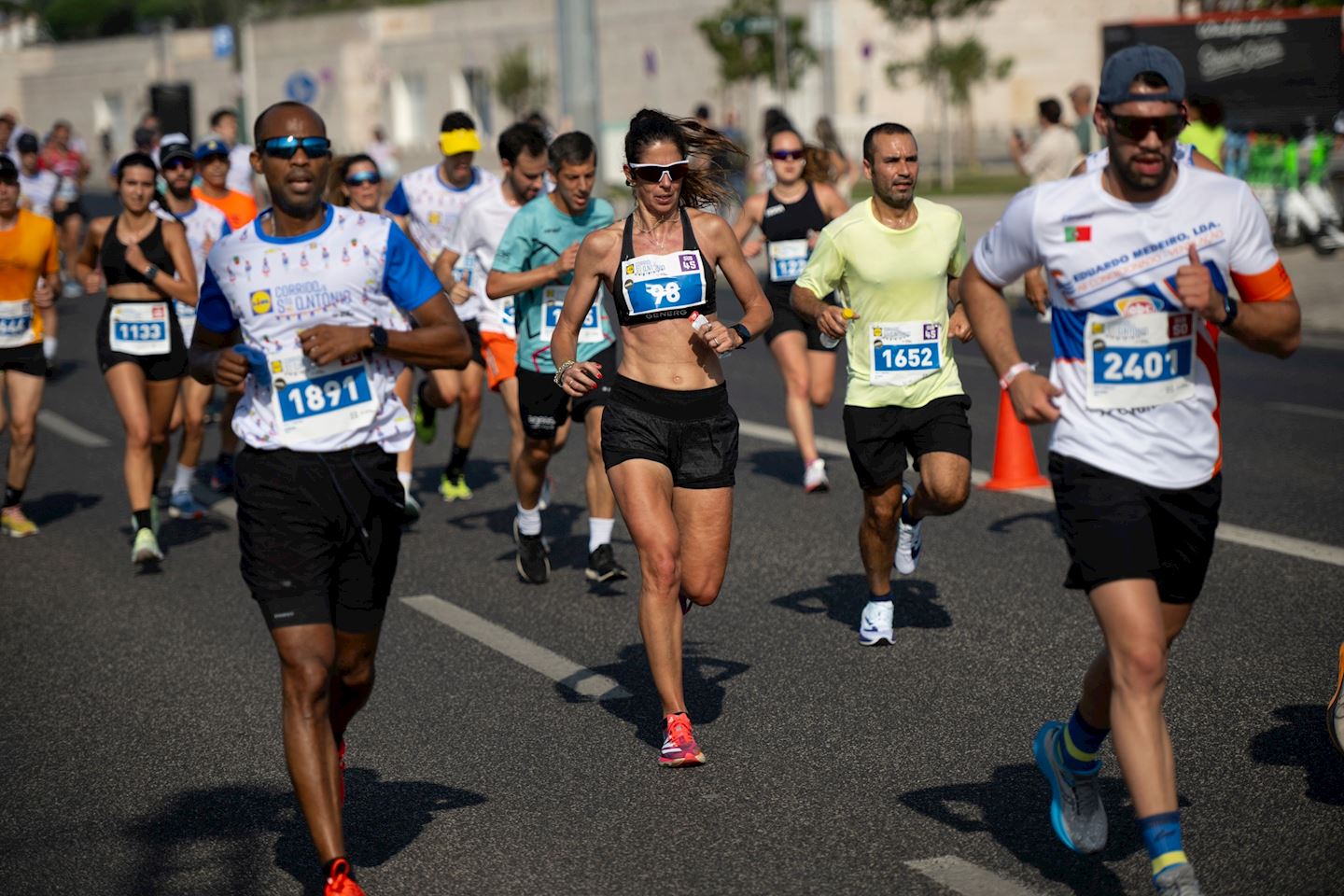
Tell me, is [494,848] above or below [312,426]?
below

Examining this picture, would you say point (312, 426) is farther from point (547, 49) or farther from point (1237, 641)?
point (547, 49)

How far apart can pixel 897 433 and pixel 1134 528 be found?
2.92 m

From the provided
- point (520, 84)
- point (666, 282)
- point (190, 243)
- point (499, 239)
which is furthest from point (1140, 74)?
point (520, 84)

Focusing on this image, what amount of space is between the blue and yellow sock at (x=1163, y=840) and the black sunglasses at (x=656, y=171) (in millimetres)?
2899

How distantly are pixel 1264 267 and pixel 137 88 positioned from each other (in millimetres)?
96042

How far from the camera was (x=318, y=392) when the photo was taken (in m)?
4.98

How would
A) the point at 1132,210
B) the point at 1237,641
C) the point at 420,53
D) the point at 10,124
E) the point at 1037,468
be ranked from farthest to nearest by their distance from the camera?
the point at 420,53
the point at 10,124
the point at 1037,468
the point at 1237,641
the point at 1132,210

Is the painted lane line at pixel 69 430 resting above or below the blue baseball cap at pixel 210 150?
below

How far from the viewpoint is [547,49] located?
7106 centimetres

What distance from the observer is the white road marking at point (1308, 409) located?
13102 mm

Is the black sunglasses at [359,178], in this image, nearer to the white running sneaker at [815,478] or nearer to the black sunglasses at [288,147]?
the white running sneaker at [815,478]

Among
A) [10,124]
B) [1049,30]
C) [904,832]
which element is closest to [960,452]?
[904,832]

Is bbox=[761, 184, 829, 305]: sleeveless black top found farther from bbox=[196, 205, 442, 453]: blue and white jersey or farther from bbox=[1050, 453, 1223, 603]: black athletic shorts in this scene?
bbox=[1050, 453, 1223, 603]: black athletic shorts

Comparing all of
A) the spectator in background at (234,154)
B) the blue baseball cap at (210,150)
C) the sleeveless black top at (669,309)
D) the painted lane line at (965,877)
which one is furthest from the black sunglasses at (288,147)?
the spectator in background at (234,154)
